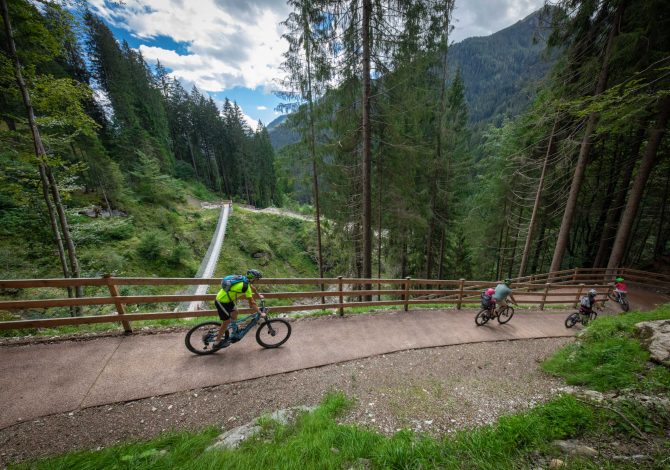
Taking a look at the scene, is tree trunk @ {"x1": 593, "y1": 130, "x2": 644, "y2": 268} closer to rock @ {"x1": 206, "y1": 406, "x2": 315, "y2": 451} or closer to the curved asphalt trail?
the curved asphalt trail

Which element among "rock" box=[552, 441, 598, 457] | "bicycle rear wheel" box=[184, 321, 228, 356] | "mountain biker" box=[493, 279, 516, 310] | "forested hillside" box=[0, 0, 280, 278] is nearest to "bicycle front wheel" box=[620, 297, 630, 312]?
"mountain biker" box=[493, 279, 516, 310]

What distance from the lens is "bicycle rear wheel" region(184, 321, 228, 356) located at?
4801 mm

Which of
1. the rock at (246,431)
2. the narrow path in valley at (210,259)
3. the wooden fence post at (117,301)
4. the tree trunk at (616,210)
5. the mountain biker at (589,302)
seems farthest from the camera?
the narrow path in valley at (210,259)

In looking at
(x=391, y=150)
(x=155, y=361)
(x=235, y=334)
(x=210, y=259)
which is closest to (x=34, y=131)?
(x=155, y=361)

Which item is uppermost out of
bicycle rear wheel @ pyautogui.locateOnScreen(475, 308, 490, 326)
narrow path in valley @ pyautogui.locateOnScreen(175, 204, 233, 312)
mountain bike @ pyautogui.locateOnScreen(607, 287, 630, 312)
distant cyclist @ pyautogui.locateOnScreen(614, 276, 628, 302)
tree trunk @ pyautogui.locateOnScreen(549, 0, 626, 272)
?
tree trunk @ pyautogui.locateOnScreen(549, 0, 626, 272)

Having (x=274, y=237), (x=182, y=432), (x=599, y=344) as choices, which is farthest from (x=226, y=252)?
(x=599, y=344)

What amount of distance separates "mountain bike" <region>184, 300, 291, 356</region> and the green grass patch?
5.83m

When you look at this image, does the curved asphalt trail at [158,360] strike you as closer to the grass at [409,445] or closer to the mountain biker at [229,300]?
the mountain biker at [229,300]

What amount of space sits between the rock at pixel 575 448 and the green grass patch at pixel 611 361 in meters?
1.83

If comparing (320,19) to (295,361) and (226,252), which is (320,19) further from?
(226,252)

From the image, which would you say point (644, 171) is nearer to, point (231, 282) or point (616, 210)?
point (616, 210)

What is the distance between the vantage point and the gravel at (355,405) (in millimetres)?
3193

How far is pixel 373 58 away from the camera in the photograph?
785 centimetres

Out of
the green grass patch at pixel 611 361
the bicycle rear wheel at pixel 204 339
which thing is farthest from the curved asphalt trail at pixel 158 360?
the green grass patch at pixel 611 361
